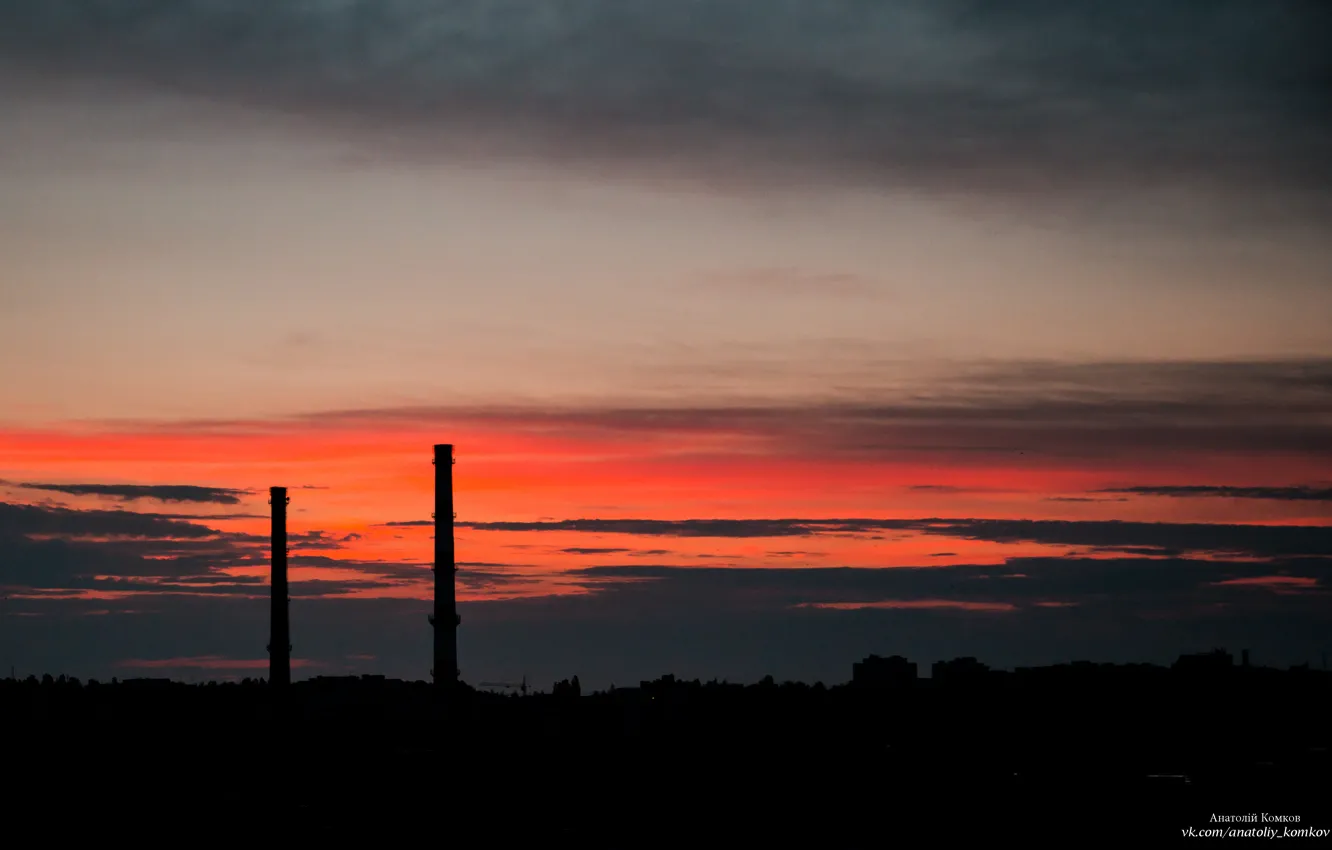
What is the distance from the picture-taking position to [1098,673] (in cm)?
7775

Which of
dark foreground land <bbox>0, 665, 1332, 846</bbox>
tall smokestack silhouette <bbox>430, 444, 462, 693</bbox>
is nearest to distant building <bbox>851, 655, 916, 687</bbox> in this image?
dark foreground land <bbox>0, 665, 1332, 846</bbox>

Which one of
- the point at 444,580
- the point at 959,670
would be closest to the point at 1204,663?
Result: the point at 959,670

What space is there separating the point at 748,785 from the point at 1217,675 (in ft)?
123

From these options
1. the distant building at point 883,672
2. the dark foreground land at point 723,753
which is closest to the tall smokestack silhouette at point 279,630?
the dark foreground land at point 723,753

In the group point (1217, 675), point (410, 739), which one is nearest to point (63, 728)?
point (410, 739)

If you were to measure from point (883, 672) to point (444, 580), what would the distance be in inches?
1151

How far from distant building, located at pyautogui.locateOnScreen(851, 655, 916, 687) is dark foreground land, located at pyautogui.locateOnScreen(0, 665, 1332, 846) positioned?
1.30 m

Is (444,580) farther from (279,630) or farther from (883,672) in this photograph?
(883,672)

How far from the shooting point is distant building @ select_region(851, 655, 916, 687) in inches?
3263

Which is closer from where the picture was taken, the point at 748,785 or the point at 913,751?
the point at 748,785

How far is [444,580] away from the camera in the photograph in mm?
64438

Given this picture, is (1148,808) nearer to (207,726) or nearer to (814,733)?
(814,733)

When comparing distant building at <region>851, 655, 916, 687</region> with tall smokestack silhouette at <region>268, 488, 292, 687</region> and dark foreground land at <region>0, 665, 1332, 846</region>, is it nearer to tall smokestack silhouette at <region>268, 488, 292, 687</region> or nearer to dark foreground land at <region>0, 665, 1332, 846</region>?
dark foreground land at <region>0, 665, 1332, 846</region>

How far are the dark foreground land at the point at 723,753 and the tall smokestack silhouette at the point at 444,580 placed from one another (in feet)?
5.23
